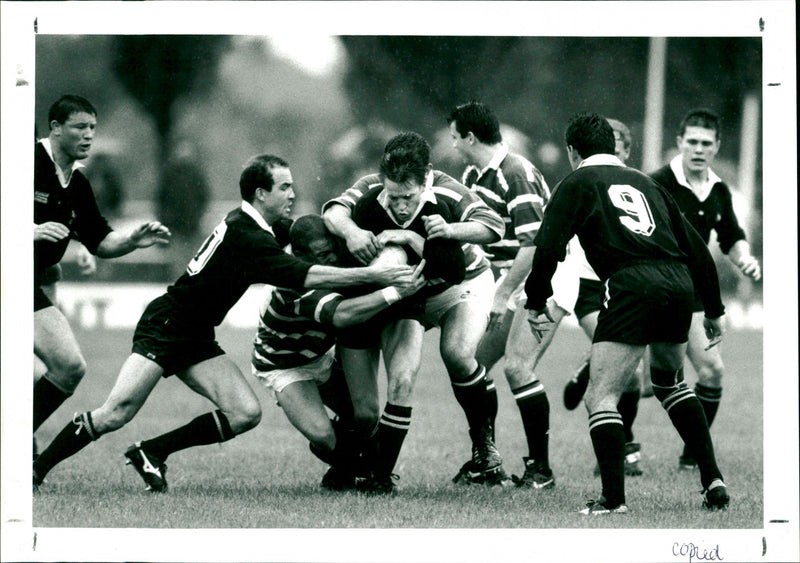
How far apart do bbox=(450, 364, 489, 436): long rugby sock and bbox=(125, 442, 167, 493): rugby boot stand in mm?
1698

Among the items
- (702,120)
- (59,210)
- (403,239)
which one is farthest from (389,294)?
(702,120)

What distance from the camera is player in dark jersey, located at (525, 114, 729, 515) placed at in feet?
19.2

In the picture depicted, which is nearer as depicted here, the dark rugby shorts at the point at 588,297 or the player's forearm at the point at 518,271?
the player's forearm at the point at 518,271

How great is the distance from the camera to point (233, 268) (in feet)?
20.8

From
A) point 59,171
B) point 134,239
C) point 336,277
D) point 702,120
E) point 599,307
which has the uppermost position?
point 702,120

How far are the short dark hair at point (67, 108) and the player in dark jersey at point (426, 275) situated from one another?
1.54 metres

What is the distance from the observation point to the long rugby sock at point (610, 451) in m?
5.84

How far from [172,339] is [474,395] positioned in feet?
5.66

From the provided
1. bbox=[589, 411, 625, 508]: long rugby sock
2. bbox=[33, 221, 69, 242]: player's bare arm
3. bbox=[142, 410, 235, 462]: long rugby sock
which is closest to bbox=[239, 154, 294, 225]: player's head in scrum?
bbox=[33, 221, 69, 242]: player's bare arm

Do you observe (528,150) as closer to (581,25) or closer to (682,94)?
(682,94)

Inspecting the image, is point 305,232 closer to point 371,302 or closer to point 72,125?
point 371,302

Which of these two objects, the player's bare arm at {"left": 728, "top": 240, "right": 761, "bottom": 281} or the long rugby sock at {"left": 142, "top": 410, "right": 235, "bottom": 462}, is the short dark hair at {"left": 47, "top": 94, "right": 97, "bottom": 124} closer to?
the long rugby sock at {"left": 142, "top": 410, "right": 235, "bottom": 462}

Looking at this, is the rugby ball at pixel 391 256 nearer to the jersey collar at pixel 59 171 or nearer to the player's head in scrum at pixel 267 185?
the player's head in scrum at pixel 267 185

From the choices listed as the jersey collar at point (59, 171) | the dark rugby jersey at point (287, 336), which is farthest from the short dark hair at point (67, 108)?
the dark rugby jersey at point (287, 336)
